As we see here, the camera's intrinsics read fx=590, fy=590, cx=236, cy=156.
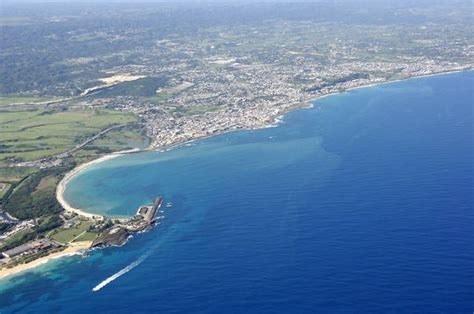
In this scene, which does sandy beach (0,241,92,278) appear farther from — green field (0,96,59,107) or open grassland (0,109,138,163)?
green field (0,96,59,107)

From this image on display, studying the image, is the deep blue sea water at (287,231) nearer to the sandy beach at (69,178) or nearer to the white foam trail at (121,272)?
the white foam trail at (121,272)

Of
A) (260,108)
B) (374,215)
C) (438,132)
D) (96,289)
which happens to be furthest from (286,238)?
(260,108)

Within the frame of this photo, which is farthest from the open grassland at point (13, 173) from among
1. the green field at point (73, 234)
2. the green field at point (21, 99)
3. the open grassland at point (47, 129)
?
the green field at point (21, 99)

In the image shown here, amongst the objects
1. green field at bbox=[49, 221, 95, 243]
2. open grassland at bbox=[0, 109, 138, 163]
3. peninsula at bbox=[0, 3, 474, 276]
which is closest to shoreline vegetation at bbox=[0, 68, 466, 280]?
peninsula at bbox=[0, 3, 474, 276]

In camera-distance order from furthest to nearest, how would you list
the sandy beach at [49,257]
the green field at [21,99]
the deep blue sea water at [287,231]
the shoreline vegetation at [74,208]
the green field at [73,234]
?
the green field at [21,99]
the green field at [73,234]
the shoreline vegetation at [74,208]
the sandy beach at [49,257]
the deep blue sea water at [287,231]

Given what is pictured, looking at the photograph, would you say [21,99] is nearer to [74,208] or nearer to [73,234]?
[74,208]

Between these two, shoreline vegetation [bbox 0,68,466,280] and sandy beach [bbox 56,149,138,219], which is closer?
shoreline vegetation [bbox 0,68,466,280]

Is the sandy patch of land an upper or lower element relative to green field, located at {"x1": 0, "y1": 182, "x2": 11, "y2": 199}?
upper

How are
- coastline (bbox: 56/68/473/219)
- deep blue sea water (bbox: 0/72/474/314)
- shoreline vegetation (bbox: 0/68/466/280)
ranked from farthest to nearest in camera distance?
1. coastline (bbox: 56/68/473/219)
2. shoreline vegetation (bbox: 0/68/466/280)
3. deep blue sea water (bbox: 0/72/474/314)
